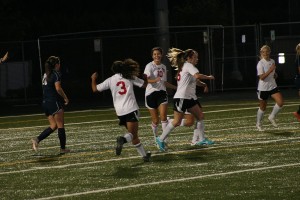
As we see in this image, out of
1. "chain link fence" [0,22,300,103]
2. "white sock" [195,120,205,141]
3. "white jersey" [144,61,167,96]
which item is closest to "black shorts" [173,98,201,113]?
"white sock" [195,120,205,141]

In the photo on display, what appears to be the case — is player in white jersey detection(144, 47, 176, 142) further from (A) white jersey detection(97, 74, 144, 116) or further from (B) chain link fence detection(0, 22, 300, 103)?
(B) chain link fence detection(0, 22, 300, 103)

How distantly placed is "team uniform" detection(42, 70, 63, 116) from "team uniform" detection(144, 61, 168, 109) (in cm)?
173

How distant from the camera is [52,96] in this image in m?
17.2

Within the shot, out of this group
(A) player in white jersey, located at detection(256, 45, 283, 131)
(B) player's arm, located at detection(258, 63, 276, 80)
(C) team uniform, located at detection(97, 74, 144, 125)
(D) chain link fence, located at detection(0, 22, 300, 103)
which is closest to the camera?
(C) team uniform, located at detection(97, 74, 144, 125)

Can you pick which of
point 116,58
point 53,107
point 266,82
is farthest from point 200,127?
point 116,58

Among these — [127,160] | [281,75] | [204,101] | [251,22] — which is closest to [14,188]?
[127,160]

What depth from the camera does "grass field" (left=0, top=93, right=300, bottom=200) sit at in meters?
12.2

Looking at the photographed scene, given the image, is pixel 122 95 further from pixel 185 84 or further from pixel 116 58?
pixel 116 58

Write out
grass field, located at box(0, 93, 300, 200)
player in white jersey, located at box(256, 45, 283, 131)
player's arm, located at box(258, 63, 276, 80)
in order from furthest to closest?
player in white jersey, located at box(256, 45, 283, 131) < player's arm, located at box(258, 63, 276, 80) < grass field, located at box(0, 93, 300, 200)

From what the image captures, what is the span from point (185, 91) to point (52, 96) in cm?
238

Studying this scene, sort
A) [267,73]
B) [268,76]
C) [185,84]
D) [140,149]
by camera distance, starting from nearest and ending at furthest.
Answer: [140,149] < [185,84] < [267,73] < [268,76]

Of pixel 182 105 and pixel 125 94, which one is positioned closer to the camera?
pixel 125 94

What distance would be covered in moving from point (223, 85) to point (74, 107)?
8026 millimetres

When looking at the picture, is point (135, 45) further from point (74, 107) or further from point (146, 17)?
point (146, 17)
